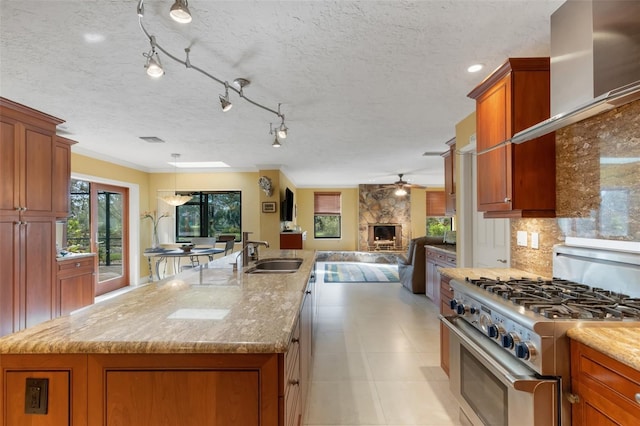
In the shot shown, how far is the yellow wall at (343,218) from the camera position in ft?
32.5

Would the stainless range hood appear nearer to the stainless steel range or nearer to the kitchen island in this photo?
the stainless steel range

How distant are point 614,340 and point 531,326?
0.77ft

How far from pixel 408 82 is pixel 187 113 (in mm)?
2256

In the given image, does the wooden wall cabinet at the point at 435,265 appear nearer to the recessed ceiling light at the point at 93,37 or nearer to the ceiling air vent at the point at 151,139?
the recessed ceiling light at the point at 93,37

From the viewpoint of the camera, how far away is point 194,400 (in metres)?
1.09

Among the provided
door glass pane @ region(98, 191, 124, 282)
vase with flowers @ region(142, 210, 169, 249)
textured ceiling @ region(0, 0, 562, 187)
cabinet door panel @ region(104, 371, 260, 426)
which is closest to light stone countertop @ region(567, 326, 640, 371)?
cabinet door panel @ region(104, 371, 260, 426)

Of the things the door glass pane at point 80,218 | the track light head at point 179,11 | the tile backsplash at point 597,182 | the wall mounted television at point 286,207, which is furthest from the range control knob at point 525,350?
the door glass pane at point 80,218

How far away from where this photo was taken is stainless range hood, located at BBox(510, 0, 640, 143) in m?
1.35

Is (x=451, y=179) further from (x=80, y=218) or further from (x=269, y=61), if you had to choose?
(x=80, y=218)

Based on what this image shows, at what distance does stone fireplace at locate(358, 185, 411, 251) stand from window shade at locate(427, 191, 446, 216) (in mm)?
716

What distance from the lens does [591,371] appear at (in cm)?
107

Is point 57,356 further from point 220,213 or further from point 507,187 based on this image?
point 220,213

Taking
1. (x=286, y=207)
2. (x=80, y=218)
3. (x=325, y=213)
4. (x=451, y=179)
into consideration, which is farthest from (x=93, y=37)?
(x=325, y=213)

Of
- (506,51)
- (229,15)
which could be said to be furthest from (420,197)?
(229,15)
